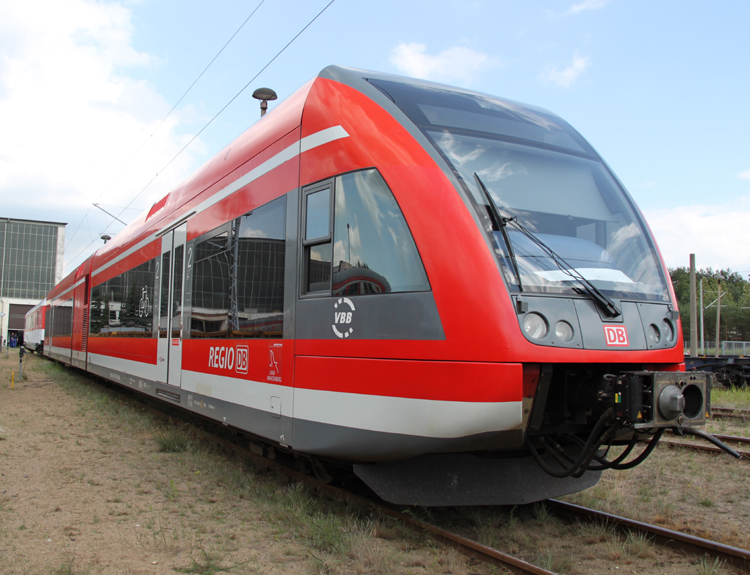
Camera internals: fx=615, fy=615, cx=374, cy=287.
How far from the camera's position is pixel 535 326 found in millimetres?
3766

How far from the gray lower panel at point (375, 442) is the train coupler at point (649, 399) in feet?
2.11

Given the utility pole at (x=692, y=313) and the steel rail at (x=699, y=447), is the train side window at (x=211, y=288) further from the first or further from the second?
the utility pole at (x=692, y=313)

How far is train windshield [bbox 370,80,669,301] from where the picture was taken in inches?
159

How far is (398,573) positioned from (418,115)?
3027mm

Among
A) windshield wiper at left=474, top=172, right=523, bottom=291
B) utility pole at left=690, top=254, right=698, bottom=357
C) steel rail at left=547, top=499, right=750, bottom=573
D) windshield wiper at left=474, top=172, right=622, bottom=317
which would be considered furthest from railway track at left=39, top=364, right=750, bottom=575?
utility pole at left=690, top=254, right=698, bottom=357

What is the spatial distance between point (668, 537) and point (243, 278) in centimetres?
402

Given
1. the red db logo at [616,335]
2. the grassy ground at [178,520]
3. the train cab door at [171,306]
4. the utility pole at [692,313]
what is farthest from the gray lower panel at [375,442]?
the utility pole at [692,313]

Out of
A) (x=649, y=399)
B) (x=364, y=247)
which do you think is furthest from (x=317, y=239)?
(x=649, y=399)

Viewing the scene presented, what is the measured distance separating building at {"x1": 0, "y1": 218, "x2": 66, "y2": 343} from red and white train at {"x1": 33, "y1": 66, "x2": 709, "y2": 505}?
81.3m

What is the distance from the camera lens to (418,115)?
172 inches

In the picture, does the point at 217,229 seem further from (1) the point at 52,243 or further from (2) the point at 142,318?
(1) the point at 52,243

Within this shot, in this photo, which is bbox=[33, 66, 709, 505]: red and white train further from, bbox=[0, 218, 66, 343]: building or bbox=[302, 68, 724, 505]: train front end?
bbox=[0, 218, 66, 343]: building

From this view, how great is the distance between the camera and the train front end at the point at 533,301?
3730mm

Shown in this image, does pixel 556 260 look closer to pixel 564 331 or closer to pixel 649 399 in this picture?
pixel 564 331
